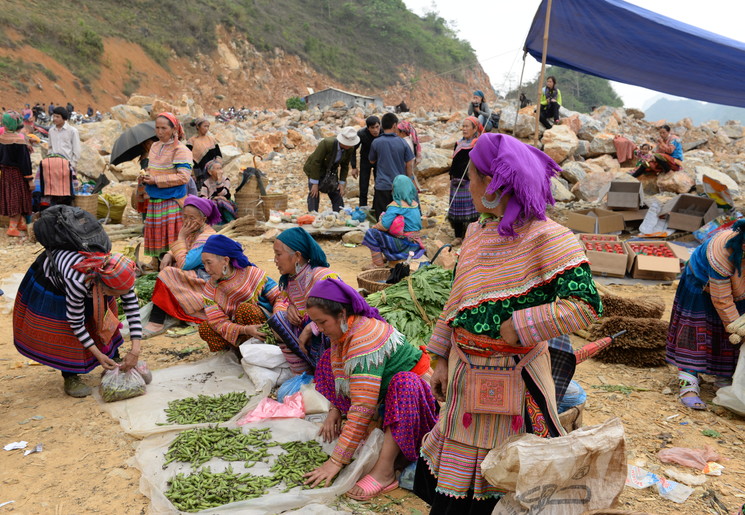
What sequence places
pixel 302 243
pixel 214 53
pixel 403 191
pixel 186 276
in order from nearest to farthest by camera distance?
1. pixel 302 243
2. pixel 186 276
3. pixel 403 191
4. pixel 214 53

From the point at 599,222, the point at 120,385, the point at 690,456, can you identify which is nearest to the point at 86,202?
the point at 120,385

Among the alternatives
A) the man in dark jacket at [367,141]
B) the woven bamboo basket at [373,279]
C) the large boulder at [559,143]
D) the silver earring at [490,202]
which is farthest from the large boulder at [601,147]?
the silver earring at [490,202]

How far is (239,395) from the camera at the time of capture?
12.5 feet

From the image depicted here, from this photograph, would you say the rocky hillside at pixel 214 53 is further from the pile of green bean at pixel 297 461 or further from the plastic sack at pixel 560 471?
the plastic sack at pixel 560 471

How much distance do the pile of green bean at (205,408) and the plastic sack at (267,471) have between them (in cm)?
19

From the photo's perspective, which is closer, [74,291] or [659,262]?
[74,291]

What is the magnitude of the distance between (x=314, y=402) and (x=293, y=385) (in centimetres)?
26

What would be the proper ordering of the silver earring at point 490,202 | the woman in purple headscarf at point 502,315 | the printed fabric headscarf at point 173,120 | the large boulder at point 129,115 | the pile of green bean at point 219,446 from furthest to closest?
the large boulder at point 129,115 → the printed fabric headscarf at point 173,120 → the pile of green bean at point 219,446 → the silver earring at point 490,202 → the woman in purple headscarf at point 502,315

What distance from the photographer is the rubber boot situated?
3814 millimetres

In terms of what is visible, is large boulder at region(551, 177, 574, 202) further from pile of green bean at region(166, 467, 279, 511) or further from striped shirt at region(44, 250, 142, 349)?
pile of green bean at region(166, 467, 279, 511)

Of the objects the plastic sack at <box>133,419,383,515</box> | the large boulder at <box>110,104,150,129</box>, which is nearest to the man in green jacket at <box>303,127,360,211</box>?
the plastic sack at <box>133,419,383,515</box>

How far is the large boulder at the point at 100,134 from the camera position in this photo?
47.9ft

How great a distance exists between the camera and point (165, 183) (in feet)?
18.3

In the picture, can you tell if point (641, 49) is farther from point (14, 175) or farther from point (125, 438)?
point (14, 175)
